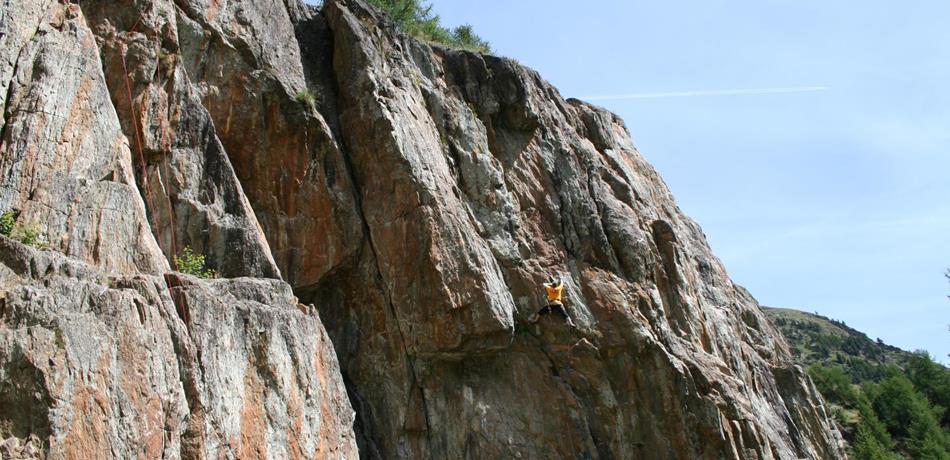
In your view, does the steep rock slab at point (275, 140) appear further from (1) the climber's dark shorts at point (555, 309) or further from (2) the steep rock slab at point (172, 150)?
(1) the climber's dark shorts at point (555, 309)

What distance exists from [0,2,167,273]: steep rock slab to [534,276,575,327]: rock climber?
1030 cm

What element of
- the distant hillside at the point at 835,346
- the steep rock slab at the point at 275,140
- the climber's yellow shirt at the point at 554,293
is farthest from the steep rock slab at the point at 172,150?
the distant hillside at the point at 835,346

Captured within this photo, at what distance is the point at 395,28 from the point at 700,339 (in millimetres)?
12399

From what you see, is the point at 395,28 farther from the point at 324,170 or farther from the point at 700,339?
the point at 700,339

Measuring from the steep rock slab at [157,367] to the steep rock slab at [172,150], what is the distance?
8.53 ft

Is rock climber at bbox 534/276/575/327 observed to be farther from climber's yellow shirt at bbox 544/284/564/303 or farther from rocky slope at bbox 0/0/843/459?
rocky slope at bbox 0/0/843/459

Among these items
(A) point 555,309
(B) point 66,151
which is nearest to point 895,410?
(A) point 555,309

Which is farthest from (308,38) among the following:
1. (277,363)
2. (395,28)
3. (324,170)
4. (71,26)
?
(277,363)

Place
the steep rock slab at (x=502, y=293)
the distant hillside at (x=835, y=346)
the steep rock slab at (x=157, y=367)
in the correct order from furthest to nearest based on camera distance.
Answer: the distant hillside at (x=835, y=346), the steep rock slab at (x=502, y=293), the steep rock slab at (x=157, y=367)

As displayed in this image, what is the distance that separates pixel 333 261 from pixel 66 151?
730cm

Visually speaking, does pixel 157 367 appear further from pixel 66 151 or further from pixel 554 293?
pixel 554 293

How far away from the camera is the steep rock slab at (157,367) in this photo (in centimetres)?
1019

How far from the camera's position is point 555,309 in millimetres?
21703

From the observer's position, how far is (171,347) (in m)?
11.9
